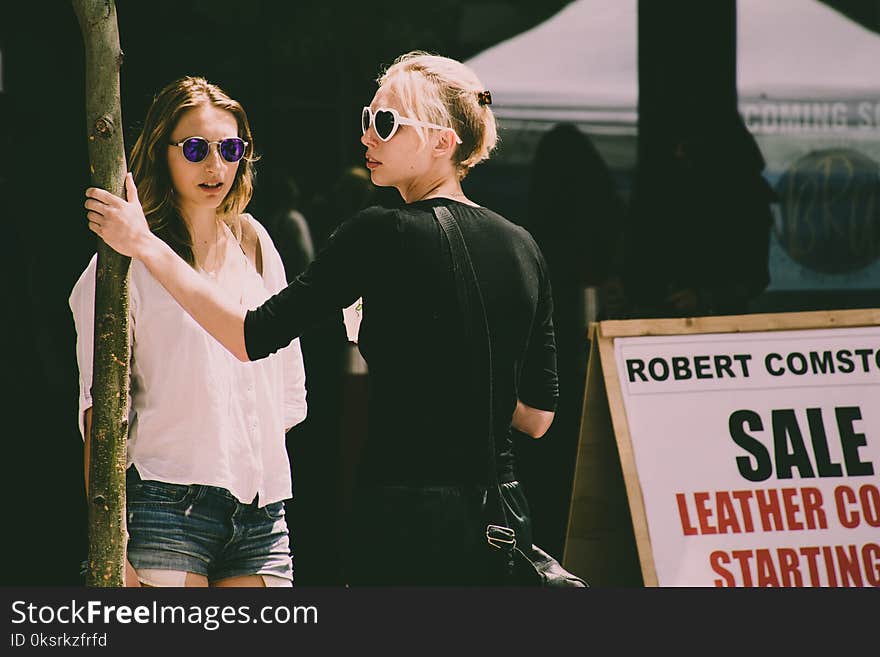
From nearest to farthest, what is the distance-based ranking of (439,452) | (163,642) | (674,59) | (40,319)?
(439,452), (163,642), (40,319), (674,59)

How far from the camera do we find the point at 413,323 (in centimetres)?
304

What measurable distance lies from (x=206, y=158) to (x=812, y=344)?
97.5 inches

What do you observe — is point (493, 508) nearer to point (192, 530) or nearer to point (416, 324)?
point (416, 324)

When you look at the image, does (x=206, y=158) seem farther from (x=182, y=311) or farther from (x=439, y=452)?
(x=439, y=452)

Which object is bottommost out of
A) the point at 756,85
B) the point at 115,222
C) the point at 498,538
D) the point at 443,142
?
the point at 498,538

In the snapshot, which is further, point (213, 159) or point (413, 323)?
point (213, 159)

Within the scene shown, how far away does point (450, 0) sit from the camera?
596 centimetres

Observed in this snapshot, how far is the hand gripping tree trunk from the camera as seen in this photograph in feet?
10.5

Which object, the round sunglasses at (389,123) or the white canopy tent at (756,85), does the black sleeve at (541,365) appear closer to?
the round sunglasses at (389,123)

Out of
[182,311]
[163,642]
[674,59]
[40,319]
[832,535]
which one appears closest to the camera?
[182,311]

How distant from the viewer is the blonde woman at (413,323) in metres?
3.04

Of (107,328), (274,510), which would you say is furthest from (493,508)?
(107,328)

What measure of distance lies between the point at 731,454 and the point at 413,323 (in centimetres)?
224

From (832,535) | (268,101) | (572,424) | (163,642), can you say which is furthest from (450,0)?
(163,642)
